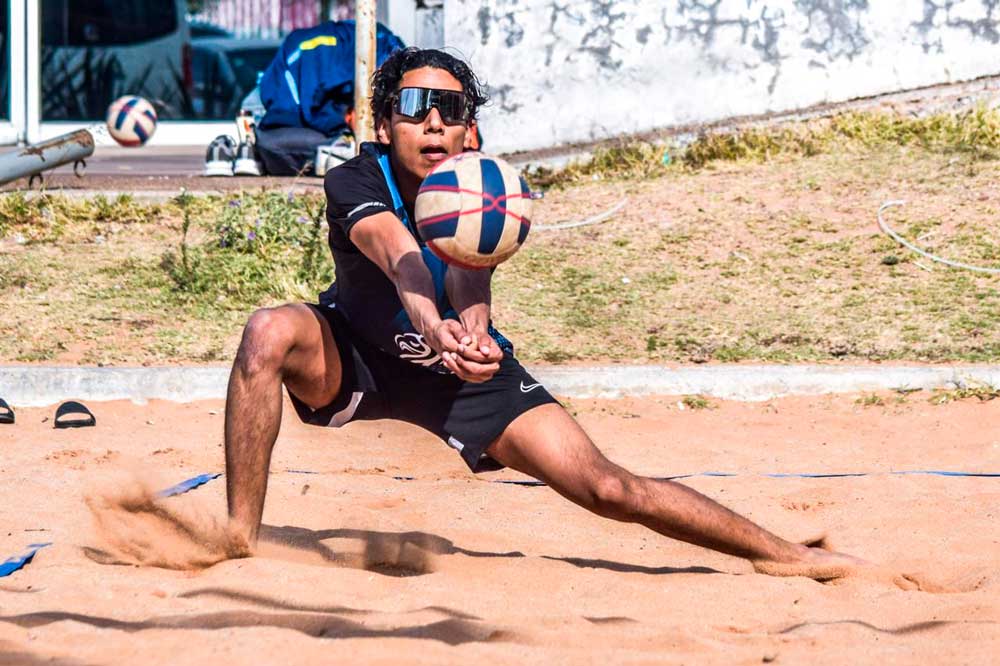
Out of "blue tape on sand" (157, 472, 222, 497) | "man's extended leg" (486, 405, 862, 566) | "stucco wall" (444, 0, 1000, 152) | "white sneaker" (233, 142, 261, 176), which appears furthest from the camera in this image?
"white sneaker" (233, 142, 261, 176)

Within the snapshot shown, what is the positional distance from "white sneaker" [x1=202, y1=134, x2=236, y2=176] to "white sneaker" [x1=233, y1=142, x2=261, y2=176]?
0.07 meters

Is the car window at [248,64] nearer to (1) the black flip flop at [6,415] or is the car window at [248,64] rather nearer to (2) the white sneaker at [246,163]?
(2) the white sneaker at [246,163]

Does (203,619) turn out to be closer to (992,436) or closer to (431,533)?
(431,533)

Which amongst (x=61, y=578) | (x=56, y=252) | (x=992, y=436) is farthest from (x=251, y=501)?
(x=56, y=252)

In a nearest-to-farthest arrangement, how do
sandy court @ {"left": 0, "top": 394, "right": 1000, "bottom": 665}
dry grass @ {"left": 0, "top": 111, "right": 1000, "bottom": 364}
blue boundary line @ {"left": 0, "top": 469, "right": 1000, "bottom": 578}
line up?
sandy court @ {"left": 0, "top": 394, "right": 1000, "bottom": 665}, blue boundary line @ {"left": 0, "top": 469, "right": 1000, "bottom": 578}, dry grass @ {"left": 0, "top": 111, "right": 1000, "bottom": 364}

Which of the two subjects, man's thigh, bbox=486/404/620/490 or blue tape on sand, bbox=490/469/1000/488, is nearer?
man's thigh, bbox=486/404/620/490

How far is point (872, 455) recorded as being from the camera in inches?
226

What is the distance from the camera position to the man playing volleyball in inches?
157

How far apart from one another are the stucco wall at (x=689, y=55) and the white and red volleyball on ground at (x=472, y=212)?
712cm

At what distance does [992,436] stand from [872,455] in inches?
22.4

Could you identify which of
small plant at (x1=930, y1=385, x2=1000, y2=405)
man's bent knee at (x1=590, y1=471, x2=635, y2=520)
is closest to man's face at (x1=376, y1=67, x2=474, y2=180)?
man's bent knee at (x1=590, y1=471, x2=635, y2=520)

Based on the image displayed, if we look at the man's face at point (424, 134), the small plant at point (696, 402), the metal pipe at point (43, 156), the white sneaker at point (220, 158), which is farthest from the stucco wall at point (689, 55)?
the man's face at point (424, 134)

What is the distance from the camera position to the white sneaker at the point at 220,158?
1134 centimetres

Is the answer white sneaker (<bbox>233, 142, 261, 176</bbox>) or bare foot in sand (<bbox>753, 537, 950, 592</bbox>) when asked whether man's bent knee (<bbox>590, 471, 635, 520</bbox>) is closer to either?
bare foot in sand (<bbox>753, 537, 950, 592</bbox>)
